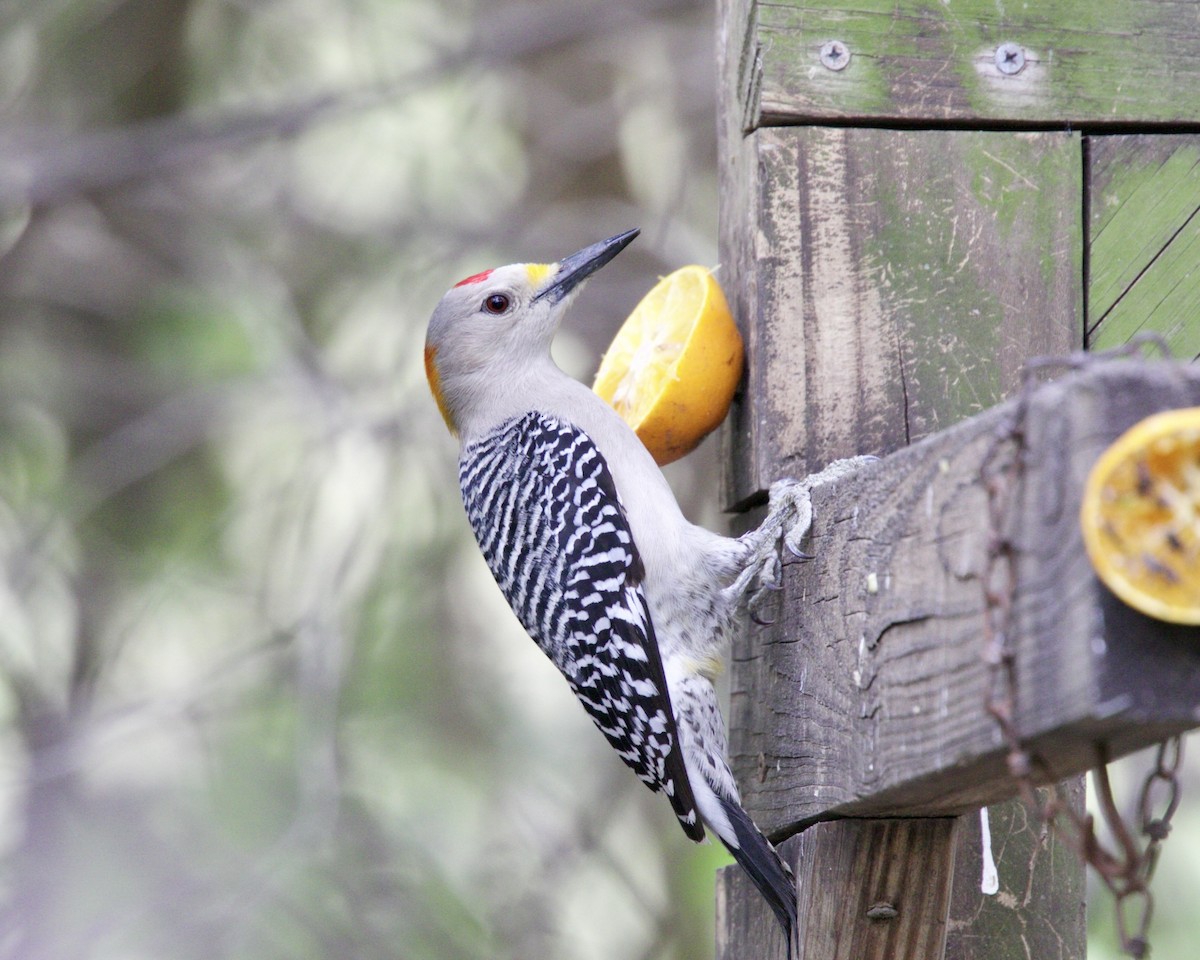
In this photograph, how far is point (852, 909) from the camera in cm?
213

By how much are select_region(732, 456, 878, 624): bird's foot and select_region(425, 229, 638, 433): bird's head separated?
124cm

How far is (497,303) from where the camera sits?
3.64 meters

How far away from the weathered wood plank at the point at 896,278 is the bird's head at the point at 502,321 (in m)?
1.05

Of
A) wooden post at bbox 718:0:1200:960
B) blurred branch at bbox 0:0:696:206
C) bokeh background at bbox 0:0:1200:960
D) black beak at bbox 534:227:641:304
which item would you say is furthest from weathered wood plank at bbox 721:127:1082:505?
blurred branch at bbox 0:0:696:206

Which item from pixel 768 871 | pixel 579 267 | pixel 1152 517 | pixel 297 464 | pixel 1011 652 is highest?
pixel 1152 517

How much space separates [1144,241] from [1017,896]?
1.17 m

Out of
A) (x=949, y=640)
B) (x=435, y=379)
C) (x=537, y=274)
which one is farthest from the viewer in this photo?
(x=435, y=379)

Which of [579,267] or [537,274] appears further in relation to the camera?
[537,274]

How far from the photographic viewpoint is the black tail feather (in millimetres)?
2305

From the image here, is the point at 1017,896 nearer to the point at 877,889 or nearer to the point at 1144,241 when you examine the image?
the point at 877,889

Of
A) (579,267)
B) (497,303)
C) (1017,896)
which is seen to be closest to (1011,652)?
(1017,896)

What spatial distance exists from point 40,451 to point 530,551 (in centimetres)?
334

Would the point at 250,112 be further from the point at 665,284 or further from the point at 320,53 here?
the point at 665,284

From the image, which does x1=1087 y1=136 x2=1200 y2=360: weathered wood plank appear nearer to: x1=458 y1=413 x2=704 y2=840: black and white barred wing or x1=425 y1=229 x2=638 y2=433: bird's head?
x1=458 y1=413 x2=704 y2=840: black and white barred wing
